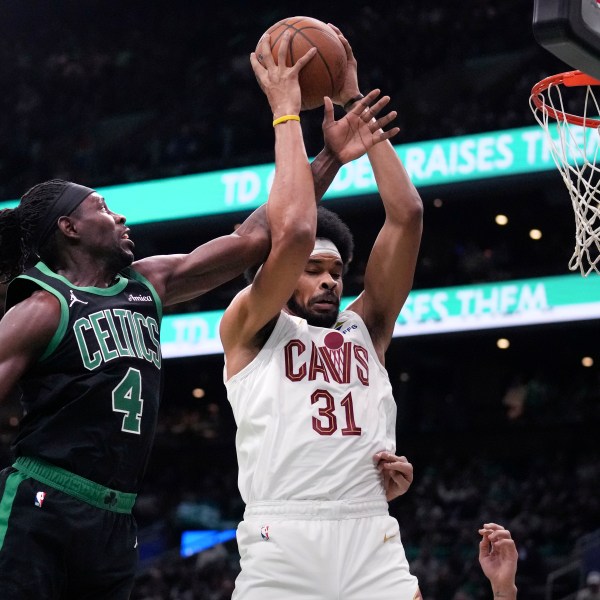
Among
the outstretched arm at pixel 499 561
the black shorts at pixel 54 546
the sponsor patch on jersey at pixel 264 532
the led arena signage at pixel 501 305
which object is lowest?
the led arena signage at pixel 501 305

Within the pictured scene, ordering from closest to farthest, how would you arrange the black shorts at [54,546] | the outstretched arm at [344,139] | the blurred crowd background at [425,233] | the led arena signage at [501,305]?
the black shorts at [54,546]
the outstretched arm at [344,139]
the led arena signage at [501,305]
the blurred crowd background at [425,233]

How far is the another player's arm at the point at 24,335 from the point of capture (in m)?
2.89

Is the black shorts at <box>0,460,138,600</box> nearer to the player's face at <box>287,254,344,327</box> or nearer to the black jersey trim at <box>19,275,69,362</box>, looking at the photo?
the black jersey trim at <box>19,275,69,362</box>

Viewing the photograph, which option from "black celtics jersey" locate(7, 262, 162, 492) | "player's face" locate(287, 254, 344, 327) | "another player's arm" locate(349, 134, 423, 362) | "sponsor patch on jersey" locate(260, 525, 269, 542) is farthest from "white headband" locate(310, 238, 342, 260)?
"sponsor patch on jersey" locate(260, 525, 269, 542)

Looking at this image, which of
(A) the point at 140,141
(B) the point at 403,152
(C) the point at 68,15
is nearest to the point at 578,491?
(B) the point at 403,152

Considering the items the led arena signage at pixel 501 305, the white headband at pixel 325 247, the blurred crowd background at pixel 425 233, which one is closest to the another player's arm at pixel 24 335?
the white headband at pixel 325 247

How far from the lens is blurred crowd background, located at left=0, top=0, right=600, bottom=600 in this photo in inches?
529

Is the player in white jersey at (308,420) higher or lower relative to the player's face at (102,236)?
lower

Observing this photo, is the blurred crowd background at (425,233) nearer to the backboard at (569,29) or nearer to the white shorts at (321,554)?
the white shorts at (321,554)

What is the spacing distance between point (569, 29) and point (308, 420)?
1452 millimetres

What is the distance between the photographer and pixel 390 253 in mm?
3723

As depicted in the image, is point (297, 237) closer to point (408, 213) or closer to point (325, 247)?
point (325, 247)

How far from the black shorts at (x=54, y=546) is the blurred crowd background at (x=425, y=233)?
30.2 ft

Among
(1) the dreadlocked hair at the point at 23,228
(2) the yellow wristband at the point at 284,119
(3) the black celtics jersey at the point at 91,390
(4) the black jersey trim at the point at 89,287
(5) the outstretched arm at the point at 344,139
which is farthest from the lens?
(5) the outstretched arm at the point at 344,139
